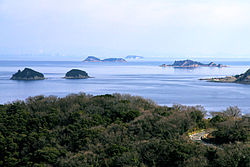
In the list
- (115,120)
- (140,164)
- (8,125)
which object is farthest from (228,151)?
(8,125)

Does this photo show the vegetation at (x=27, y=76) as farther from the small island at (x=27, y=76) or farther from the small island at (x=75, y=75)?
the small island at (x=75, y=75)

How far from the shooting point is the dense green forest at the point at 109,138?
35.9 ft

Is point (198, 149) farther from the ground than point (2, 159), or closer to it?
farther from the ground

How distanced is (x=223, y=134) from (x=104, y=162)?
5.99 metres

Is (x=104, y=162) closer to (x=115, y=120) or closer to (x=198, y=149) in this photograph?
(x=198, y=149)

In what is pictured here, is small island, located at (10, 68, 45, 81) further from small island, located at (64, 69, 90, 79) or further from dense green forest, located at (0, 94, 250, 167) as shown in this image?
dense green forest, located at (0, 94, 250, 167)

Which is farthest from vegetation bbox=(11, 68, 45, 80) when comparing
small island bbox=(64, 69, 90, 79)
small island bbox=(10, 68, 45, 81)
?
small island bbox=(64, 69, 90, 79)

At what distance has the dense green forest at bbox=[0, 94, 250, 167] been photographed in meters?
10.9

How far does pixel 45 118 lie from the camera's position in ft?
53.5

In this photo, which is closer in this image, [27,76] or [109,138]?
[109,138]

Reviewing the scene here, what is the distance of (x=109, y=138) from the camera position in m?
12.9

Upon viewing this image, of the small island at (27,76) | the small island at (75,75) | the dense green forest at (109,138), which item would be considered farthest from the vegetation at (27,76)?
the dense green forest at (109,138)

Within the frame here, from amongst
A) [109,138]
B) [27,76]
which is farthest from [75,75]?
[109,138]

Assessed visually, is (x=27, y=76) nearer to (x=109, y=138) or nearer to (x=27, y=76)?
(x=27, y=76)
